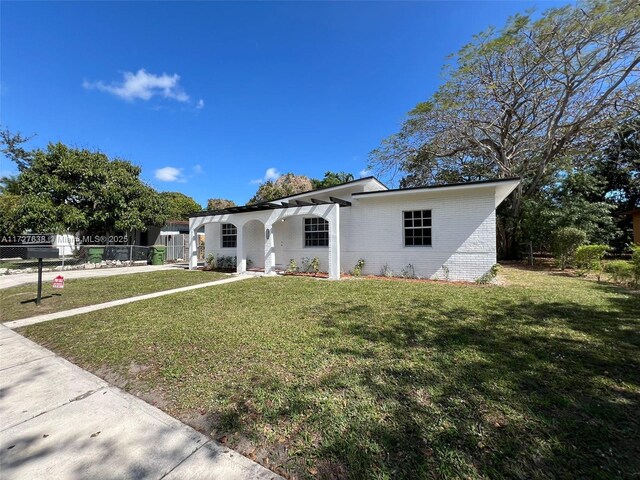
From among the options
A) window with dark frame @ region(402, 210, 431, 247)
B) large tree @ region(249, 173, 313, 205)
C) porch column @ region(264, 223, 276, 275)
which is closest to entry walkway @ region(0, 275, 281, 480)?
porch column @ region(264, 223, 276, 275)

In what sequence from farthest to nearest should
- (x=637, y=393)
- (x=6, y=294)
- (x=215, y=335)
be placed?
(x=6, y=294)
(x=215, y=335)
(x=637, y=393)

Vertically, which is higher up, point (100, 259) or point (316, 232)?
point (316, 232)

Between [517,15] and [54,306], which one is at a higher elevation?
[517,15]

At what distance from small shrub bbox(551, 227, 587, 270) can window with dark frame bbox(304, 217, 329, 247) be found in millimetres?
10393

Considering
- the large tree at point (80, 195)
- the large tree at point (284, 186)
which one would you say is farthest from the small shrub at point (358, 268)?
the large tree at point (284, 186)

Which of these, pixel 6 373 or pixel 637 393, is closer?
pixel 637 393

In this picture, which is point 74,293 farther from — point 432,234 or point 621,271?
point 621,271

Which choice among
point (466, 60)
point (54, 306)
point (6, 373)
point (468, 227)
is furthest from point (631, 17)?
point (54, 306)

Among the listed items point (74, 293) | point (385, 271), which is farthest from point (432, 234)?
point (74, 293)

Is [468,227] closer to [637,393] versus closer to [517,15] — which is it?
[637,393]

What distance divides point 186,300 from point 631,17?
19772 mm

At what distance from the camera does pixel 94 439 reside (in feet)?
7.29

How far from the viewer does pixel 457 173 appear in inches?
810

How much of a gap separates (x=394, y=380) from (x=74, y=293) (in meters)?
9.40
